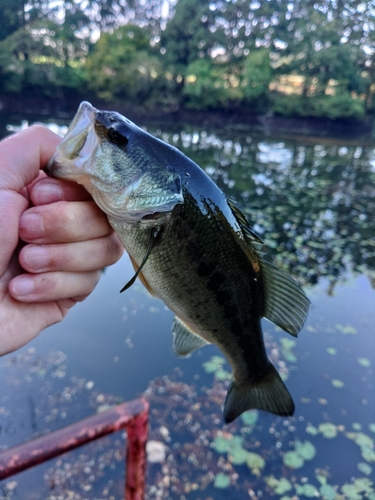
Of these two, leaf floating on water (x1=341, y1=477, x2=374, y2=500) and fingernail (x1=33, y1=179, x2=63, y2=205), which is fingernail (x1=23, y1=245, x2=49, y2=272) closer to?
fingernail (x1=33, y1=179, x2=63, y2=205)

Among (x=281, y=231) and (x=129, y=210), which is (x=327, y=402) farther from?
(x=281, y=231)

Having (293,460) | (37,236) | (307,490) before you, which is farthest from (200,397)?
(37,236)

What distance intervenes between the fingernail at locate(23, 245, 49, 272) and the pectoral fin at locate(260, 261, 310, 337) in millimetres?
985

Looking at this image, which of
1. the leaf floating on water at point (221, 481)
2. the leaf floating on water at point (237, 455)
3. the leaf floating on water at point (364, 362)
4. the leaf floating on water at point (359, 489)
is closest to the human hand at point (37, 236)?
the leaf floating on water at point (221, 481)

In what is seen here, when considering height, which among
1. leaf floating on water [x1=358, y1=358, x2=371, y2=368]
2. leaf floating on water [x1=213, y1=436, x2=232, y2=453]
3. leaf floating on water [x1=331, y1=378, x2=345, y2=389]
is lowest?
leaf floating on water [x1=358, y1=358, x2=371, y2=368]

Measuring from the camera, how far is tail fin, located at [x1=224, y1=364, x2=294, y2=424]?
1825mm

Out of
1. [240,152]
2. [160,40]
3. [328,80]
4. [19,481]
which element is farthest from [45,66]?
[19,481]

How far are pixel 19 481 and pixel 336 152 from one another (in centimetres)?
2310

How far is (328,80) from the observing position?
35.2 m

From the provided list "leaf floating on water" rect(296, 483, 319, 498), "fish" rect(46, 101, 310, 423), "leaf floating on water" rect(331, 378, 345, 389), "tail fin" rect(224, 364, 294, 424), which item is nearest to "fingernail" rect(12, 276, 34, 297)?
"fish" rect(46, 101, 310, 423)

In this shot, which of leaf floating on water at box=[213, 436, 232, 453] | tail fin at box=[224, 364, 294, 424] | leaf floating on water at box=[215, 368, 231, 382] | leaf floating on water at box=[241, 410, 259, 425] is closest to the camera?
tail fin at box=[224, 364, 294, 424]

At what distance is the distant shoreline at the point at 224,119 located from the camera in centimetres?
2673

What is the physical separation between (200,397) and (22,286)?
2.92 meters

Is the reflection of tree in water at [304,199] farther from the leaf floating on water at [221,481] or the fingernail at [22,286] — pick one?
the fingernail at [22,286]
